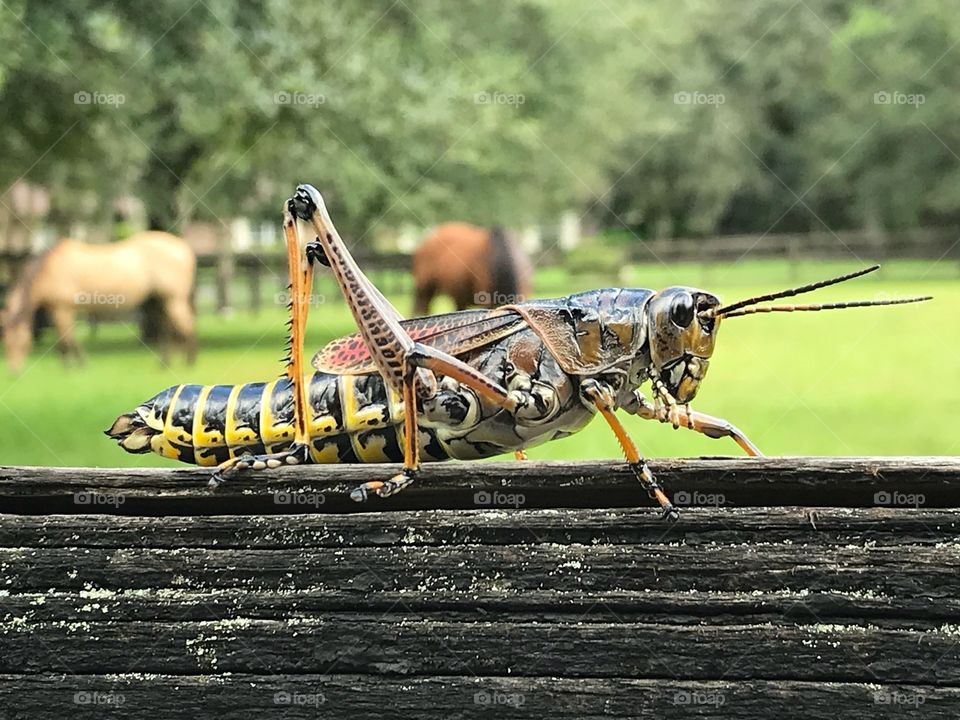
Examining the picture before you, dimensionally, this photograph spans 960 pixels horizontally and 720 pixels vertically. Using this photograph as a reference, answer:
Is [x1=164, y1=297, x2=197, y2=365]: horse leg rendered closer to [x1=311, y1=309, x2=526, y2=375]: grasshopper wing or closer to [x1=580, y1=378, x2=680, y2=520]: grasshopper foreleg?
[x1=311, y1=309, x2=526, y2=375]: grasshopper wing

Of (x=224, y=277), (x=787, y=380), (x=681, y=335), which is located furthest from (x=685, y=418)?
(x=224, y=277)

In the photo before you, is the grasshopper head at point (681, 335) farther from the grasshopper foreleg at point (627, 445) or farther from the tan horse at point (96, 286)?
the tan horse at point (96, 286)

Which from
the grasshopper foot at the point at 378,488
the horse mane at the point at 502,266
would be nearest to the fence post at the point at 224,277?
the horse mane at the point at 502,266

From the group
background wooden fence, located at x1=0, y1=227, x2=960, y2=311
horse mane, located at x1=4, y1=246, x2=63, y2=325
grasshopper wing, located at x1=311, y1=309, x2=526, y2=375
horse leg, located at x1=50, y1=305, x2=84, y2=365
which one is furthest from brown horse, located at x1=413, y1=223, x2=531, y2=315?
grasshopper wing, located at x1=311, y1=309, x2=526, y2=375

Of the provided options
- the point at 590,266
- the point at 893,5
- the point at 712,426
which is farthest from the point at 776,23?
the point at 712,426

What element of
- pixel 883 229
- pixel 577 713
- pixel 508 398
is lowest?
pixel 577 713

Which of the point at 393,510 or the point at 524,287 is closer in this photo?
the point at 393,510

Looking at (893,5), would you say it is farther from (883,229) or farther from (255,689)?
(255,689)
